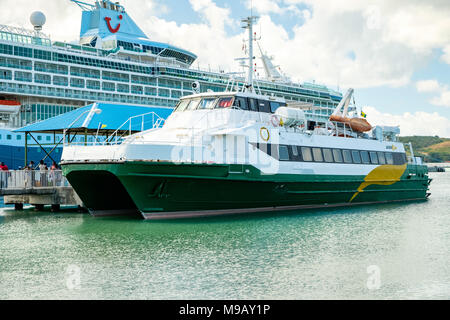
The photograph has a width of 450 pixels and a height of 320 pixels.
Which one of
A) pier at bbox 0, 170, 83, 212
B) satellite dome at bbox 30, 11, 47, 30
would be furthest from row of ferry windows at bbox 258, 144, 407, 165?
satellite dome at bbox 30, 11, 47, 30

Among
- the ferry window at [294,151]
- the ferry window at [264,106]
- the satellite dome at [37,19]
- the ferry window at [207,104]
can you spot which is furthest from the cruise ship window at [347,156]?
the satellite dome at [37,19]

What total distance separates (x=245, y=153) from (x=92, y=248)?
6.89 meters

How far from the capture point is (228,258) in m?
10.9

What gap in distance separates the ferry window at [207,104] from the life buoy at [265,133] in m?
2.16

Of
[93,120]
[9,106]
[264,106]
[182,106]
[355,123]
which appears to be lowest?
[355,123]

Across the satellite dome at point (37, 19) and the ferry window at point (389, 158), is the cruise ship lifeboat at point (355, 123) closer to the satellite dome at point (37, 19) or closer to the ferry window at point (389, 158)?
the ferry window at point (389, 158)

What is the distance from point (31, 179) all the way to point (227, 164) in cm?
863

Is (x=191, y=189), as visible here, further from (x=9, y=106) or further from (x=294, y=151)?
(x=9, y=106)

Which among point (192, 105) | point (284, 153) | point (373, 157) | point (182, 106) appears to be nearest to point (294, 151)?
point (284, 153)

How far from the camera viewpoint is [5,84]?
3997 centimetres

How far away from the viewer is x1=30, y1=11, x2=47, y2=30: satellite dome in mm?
43625

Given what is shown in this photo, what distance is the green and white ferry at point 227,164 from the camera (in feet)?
53.1

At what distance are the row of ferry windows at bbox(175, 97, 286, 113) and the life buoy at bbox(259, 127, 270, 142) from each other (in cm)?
136
